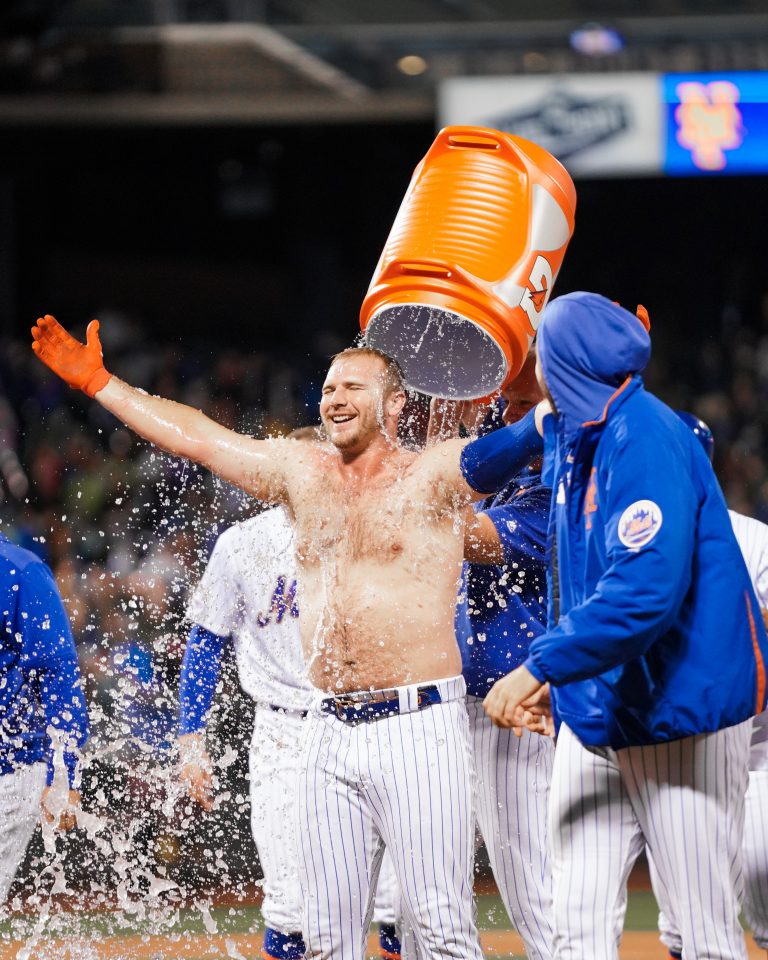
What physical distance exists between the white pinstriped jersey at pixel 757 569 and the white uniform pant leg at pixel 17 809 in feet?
6.78

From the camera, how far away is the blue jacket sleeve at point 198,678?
4465mm

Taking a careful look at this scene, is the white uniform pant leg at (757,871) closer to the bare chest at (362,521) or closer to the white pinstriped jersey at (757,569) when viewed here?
the white pinstriped jersey at (757,569)

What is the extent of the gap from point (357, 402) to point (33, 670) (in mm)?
1271

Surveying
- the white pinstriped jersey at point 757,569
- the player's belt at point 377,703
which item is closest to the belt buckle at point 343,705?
the player's belt at point 377,703

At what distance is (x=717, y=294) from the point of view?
1410 cm

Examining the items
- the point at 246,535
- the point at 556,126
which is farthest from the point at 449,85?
the point at 246,535

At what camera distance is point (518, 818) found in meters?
3.82

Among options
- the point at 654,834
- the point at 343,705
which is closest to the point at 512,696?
the point at 654,834

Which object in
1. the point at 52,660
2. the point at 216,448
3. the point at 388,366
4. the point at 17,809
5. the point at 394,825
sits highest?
the point at 388,366

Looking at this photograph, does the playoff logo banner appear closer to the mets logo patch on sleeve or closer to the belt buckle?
the belt buckle

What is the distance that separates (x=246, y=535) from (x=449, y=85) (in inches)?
327

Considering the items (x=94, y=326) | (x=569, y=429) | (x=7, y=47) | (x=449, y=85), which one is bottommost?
(x=569, y=429)

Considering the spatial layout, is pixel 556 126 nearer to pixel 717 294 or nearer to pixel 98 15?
pixel 717 294

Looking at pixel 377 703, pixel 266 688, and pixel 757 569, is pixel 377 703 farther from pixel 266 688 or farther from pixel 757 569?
pixel 757 569
